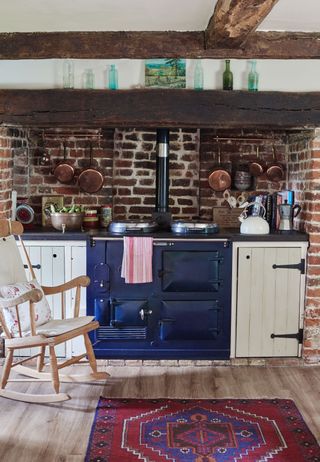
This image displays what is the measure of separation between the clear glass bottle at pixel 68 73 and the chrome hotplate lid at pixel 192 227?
51.6 inches

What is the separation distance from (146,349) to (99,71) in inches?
82.5

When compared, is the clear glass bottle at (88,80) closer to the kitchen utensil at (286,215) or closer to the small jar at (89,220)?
the small jar at (89,220)

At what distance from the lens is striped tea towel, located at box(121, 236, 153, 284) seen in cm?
466

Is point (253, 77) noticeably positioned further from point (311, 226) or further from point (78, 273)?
point (78, 273)

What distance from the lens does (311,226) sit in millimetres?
4777

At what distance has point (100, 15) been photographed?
12.5 feet

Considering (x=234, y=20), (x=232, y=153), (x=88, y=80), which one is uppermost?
(x=234, y=20)

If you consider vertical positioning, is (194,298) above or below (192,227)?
below

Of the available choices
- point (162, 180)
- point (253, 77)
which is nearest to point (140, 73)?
point (253, 77)

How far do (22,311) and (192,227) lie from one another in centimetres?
143

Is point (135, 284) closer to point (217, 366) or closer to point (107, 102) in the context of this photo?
point (217, 366)

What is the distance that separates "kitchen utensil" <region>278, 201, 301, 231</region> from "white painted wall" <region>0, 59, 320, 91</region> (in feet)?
3.18

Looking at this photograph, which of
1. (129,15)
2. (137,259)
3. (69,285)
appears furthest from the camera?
(137,259)

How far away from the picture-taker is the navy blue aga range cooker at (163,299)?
15.5ft
